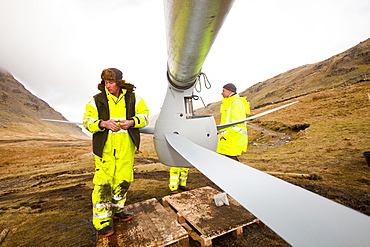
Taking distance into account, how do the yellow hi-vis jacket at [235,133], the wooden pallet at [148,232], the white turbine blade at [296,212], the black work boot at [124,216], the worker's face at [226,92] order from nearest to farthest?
the white turbine blade at [296,212], the wooden pallet at [148,232], the black work boot at [124,216], the yellow hi-vis jacket at [235,133], the worker's face at [226,92]

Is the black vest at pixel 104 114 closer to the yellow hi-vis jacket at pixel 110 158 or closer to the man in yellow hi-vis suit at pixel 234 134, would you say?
the yellow hi-vis jacket at pixel 110 158

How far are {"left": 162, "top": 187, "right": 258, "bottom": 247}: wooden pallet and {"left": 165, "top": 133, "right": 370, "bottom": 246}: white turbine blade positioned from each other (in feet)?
6.05

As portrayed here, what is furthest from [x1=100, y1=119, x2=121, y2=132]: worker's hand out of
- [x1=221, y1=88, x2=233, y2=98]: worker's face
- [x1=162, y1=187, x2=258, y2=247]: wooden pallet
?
[x1=221, y1=88, x2=233, y2=98]: worker's face

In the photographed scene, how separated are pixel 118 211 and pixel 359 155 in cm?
873

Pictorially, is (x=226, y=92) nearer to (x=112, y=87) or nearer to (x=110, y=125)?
(x=112, y=87)

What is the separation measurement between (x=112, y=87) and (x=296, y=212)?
249 cm

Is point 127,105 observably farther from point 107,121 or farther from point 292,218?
point 292,218

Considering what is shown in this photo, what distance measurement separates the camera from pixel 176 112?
2723 mm

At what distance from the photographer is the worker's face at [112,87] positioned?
8.17ft

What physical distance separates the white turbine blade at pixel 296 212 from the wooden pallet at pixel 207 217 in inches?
72.6

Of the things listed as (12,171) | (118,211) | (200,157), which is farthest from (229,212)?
(12,171)

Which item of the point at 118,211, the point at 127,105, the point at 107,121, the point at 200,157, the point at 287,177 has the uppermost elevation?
the point at 127,105

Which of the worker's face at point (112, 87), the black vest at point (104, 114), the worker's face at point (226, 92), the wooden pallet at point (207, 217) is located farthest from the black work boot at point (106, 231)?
the worker's face at point (226, 92)

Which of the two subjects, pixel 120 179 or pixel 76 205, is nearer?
pixel 120 179
